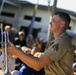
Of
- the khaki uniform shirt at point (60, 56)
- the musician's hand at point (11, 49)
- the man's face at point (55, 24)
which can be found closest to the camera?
the musician's hand at point (11, 49)

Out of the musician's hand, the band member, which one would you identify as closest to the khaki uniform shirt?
Answer: the band member

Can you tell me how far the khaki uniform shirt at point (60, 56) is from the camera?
124 inches

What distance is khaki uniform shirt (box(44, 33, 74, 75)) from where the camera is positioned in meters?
3.14

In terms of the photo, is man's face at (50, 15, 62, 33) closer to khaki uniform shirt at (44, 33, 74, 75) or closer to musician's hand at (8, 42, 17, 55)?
khaki uniform shirt at (44, 33, 74, 75)

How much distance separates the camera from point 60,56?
10.4ft

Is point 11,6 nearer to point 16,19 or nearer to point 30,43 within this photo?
point 16,19

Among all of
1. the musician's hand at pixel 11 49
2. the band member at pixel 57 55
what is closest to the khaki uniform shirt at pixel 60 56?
the band member at pixel 57 55

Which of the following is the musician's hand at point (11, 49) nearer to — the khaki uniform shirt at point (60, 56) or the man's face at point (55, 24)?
the khaki uniform shirt at point (60, 56)

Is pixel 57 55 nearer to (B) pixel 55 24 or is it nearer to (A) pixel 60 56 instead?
(A) pixel 60 56

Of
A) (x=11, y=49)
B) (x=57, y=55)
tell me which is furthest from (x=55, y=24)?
(x=11, y=49)

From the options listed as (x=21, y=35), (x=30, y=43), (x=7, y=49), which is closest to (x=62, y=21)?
(x=7, y=49)

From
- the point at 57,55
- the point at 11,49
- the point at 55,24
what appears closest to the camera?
the point at 11,49

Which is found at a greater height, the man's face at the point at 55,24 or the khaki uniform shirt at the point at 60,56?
the man's face at the point at 55,24

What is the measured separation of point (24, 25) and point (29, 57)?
19923mm
